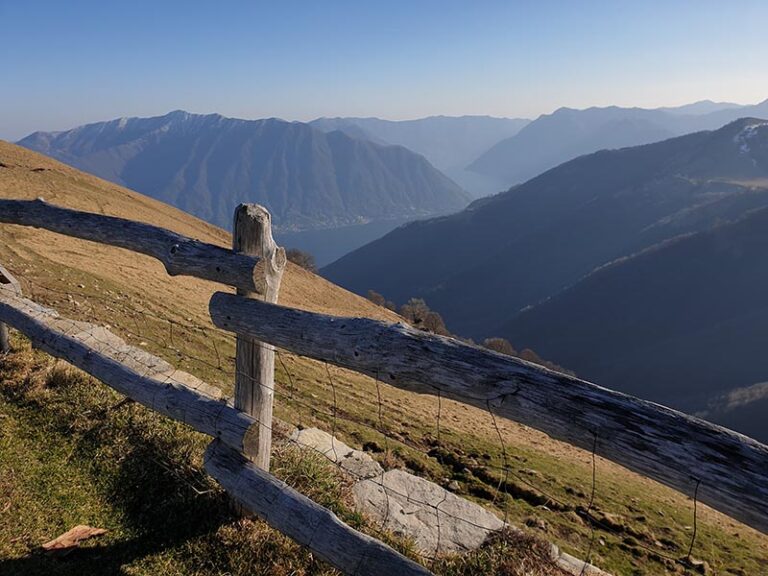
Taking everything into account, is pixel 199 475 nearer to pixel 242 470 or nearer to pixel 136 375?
pixel 242 470

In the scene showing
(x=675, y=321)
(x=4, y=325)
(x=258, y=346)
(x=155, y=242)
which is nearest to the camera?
(x=258, y=346)

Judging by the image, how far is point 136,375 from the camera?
4.57 meters

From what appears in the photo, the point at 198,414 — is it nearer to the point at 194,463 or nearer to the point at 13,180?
the point at 194,463

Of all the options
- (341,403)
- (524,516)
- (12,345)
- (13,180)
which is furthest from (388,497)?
(13,180)

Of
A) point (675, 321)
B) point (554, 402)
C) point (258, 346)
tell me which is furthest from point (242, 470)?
point (675, 321)

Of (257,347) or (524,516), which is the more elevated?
(257,347)

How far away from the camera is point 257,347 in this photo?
3.86 metres

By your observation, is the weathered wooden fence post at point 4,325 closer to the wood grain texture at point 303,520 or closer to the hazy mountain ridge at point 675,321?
the wood grain texture at point 303,520

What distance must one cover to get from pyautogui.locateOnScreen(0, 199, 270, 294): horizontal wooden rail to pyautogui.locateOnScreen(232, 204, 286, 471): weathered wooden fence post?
0.07 m

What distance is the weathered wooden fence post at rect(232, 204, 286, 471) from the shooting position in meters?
3.74

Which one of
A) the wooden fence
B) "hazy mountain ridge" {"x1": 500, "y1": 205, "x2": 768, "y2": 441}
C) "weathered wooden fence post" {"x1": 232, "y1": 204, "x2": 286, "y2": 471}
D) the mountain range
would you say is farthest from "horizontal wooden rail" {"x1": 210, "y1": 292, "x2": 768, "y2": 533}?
the mountain range

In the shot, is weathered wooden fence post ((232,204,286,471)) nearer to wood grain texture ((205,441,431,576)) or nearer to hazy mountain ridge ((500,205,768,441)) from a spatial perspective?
wood grain texture ((205,441,431,576))

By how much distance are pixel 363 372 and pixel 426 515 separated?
197 centimetres

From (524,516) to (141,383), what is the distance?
427 cm
